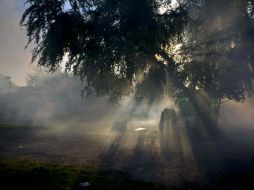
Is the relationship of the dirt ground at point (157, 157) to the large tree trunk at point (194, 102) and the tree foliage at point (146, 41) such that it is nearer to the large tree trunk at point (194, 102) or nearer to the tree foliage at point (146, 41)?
the large tree trunk at point (194, 102)

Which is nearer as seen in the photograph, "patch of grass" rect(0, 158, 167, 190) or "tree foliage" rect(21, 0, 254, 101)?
"patch of grass" rect(0, 158, 167, 190)

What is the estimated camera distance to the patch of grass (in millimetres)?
8414

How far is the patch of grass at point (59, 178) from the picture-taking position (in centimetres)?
841

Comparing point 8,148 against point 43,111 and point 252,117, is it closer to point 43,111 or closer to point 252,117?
point 252,117

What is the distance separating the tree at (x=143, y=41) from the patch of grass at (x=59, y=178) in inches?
300

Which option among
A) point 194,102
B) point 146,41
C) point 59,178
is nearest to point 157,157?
point 59,178

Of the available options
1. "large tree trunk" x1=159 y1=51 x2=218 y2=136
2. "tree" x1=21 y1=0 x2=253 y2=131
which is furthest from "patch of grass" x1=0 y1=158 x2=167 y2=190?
"large tree trunk" x1=159 y1=51 x2=218 y2=136

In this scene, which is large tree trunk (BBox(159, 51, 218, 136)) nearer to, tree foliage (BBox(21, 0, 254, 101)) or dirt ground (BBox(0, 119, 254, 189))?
tree foliage (BBox(21, 0, 254, 101))

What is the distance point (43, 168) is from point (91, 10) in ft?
32.0

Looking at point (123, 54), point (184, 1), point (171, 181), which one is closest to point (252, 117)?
point (184, 1)

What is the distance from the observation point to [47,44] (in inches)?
658

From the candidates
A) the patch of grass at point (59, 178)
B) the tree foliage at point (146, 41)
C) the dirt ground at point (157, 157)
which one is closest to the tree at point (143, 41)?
the tree foliage at point (146, 41)

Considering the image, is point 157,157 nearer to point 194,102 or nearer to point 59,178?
point 59,178

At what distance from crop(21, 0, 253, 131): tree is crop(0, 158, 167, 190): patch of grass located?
7621mm
